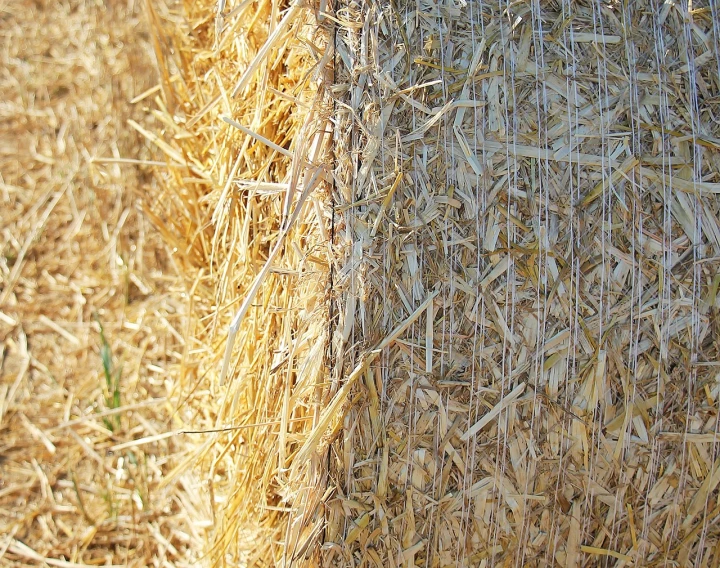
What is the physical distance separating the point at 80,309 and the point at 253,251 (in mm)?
951

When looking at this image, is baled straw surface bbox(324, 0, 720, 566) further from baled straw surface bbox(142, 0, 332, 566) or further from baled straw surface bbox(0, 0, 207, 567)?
baled straw surface bbox(0, 0, 207, 567)

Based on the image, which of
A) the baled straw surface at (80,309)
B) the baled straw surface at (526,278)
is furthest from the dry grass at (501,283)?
the baled straw surface at (80,309)

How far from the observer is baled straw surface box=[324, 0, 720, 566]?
958 mm

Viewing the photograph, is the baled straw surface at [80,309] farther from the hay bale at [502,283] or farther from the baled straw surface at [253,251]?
the hay bale at [502,283]

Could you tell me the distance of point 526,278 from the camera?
97cm

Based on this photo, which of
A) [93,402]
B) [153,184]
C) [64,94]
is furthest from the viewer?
[64,94]

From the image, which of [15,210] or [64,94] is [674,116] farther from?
[64,94]

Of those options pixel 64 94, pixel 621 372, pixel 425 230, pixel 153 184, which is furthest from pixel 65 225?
pixel 621 372

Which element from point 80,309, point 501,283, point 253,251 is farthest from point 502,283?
point 80,309

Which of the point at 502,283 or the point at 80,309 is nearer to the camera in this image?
the point at 502,283

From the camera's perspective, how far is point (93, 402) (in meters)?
1.73

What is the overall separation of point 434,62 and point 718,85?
400 mm

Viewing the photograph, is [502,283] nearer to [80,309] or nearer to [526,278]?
[526,278]

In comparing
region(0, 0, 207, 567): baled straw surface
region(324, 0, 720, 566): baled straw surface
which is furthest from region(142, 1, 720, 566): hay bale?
region(0, 0, 207, 567): baled straw surface
